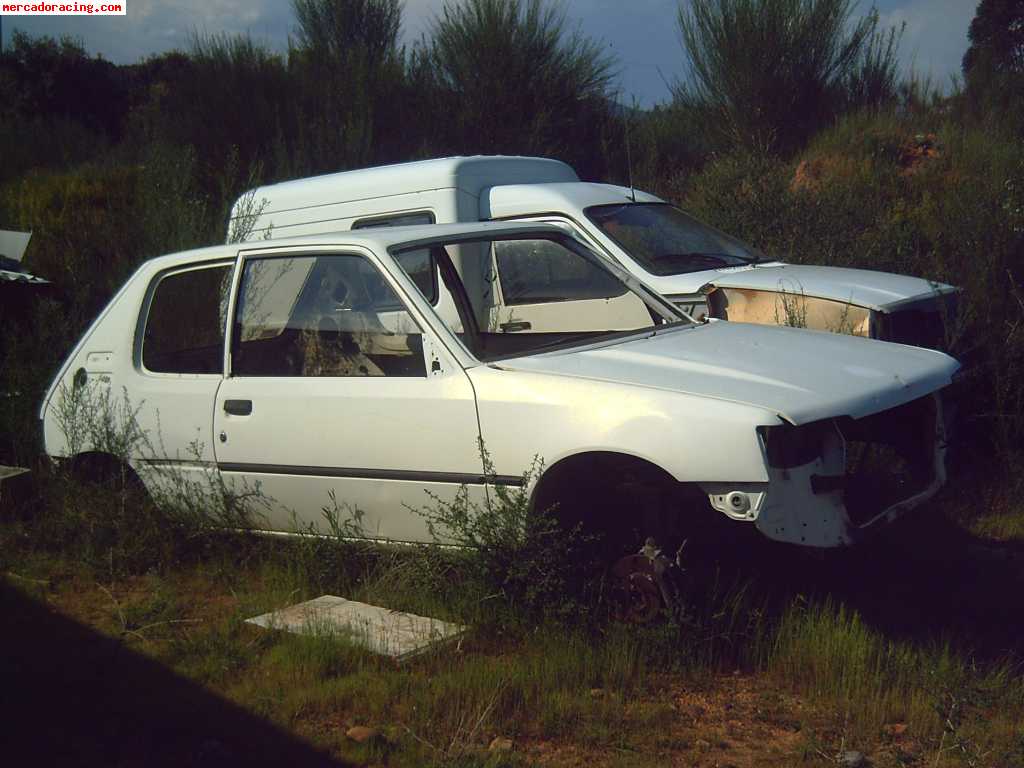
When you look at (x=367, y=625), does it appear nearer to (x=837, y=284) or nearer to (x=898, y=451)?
(x=898, y=451)

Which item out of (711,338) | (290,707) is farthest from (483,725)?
(711,338)

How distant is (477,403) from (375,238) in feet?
3.32

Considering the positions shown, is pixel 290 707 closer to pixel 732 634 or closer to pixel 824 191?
pixel 732 634

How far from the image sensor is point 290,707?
385 cm

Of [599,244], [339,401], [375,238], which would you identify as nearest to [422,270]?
[375,238]

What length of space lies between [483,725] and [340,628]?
3.09ft

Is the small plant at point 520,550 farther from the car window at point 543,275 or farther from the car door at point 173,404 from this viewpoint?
the car window at point 543,275

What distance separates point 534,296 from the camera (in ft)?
23.2

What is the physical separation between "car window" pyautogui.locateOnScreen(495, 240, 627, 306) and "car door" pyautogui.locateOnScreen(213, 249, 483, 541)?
2066 millimetres

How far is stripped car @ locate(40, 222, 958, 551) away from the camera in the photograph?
3.91 meters

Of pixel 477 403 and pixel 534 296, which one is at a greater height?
pixel 534 296

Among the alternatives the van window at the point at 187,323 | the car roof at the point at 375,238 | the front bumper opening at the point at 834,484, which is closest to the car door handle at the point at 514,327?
the car roof at the point at 375,238

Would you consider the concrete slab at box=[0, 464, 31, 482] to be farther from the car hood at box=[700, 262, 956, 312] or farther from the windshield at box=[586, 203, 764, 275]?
the car hood at box=[700, 262, 956, 312]

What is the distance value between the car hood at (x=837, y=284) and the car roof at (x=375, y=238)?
6.35 ft
